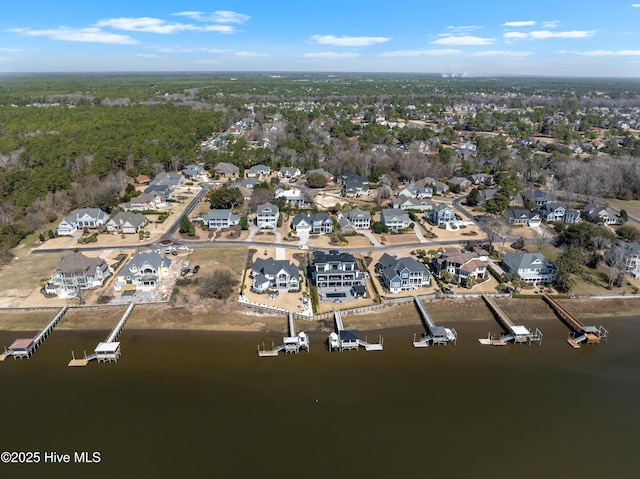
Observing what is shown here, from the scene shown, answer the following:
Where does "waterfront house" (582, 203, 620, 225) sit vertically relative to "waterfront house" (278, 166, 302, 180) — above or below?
below

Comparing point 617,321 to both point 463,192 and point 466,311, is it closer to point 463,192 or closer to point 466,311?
point 466,311

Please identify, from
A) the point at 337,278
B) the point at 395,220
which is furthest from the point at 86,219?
the point at 395,220

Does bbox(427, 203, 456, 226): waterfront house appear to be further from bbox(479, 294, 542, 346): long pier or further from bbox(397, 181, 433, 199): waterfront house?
bbox(479, 294, 542, 346): long pier

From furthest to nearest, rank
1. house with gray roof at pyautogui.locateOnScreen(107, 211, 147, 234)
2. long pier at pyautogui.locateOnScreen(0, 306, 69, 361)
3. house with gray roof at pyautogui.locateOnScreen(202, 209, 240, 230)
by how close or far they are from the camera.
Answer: house with gray roof at pyautogui.locateOnScreen(202, 209, 240, 230)
house with gray roof at pyautogui.locateOnScreen(107, 211, 147, 234)
long pier at pyautogui.locateOnScreen(0, 306, 69, 361)

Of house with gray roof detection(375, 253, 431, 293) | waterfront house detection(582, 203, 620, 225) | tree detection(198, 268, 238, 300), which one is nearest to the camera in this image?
tree detection(198, 268, 238, 300)

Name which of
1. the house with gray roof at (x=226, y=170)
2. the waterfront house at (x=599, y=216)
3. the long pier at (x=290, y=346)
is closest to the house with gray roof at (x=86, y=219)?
the house with gray roof at (x=226, y=170)

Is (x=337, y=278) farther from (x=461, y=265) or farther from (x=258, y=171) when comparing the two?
(x=258, y=171)

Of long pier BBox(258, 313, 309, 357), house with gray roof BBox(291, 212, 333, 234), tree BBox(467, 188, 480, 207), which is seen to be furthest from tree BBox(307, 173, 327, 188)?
long pier BBox(258, 313, 309, 357)

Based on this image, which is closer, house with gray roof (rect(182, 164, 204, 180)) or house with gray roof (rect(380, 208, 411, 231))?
house with gray roof (rect(380, 208, 411, 231))

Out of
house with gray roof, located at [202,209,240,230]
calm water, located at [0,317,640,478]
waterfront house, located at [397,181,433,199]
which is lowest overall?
calm water, located at [0,317,640,478]
